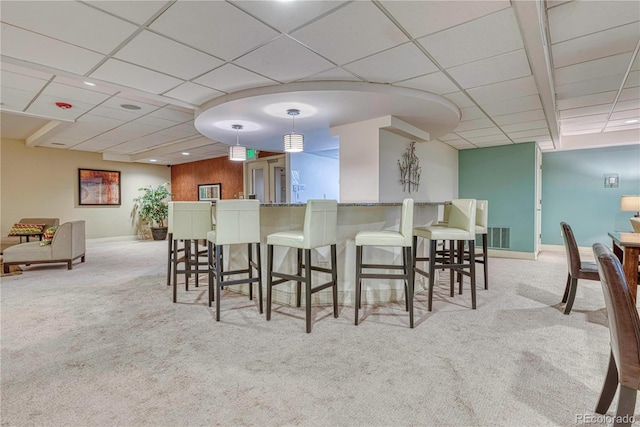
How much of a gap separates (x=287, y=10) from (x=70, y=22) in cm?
162

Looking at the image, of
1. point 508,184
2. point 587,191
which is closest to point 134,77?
point 508,184

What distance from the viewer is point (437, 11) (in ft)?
6.99

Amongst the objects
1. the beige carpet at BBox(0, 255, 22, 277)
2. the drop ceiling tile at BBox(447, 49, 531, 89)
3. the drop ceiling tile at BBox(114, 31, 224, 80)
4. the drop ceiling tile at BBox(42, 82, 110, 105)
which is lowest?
the beige carpet at BBox(0, 255, 22, 277)

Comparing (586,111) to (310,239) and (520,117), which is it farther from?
(310,239)

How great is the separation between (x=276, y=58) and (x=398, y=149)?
2.66m

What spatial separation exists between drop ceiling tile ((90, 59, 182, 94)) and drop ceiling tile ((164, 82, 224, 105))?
10 centimetres

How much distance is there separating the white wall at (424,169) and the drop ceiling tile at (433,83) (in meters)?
1.07

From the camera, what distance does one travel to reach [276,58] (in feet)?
9.27

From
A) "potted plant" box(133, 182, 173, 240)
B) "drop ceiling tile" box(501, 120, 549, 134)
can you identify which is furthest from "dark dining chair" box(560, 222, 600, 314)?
"potted plant" box(133, 182, 173, 240)

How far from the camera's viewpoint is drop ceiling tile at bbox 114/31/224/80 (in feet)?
8.41

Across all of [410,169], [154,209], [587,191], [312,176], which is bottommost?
[154,209]

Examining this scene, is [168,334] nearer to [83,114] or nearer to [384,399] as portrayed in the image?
[384,399]

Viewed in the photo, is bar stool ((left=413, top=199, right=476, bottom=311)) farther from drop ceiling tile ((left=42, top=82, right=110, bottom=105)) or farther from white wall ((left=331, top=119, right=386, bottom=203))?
drop ceiling tile ((left=42, top=82, right=110, bottom=105))

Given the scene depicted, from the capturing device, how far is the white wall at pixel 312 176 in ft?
23.1
